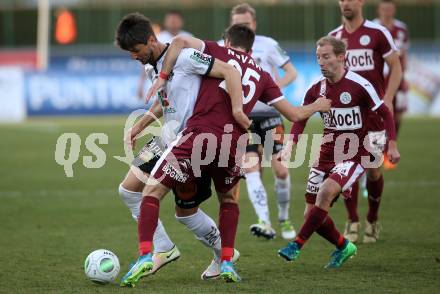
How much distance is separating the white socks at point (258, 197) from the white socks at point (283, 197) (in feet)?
0.79

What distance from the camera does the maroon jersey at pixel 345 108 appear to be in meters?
8.05

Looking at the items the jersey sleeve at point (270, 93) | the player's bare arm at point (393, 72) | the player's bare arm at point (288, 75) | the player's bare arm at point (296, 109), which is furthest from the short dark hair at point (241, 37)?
the player's bare arm at point (288, 75)

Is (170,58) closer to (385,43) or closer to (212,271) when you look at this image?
(212,271)

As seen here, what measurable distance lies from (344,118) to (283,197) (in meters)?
2.03

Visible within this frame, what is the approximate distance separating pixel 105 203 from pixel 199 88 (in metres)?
5.48

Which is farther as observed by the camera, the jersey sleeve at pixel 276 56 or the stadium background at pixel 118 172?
the jersey sleeve at pixel 276 56

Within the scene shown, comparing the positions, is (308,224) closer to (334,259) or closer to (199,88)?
(334,259)

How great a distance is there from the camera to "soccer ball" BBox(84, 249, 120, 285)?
7070mm

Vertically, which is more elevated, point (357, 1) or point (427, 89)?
point (357, 1)

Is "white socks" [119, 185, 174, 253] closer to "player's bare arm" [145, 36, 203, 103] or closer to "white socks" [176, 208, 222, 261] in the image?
"white socks" [176, 208, 222, 261]

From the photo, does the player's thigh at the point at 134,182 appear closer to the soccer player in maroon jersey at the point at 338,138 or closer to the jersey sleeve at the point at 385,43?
the soccer player in maroon jersey at the point at 338,138

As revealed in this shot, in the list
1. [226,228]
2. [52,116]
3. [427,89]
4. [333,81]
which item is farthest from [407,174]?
[52,116]

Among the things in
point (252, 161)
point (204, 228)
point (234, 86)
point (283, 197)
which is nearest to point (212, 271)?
point (204, 228)

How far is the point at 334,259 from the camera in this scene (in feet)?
25.9
